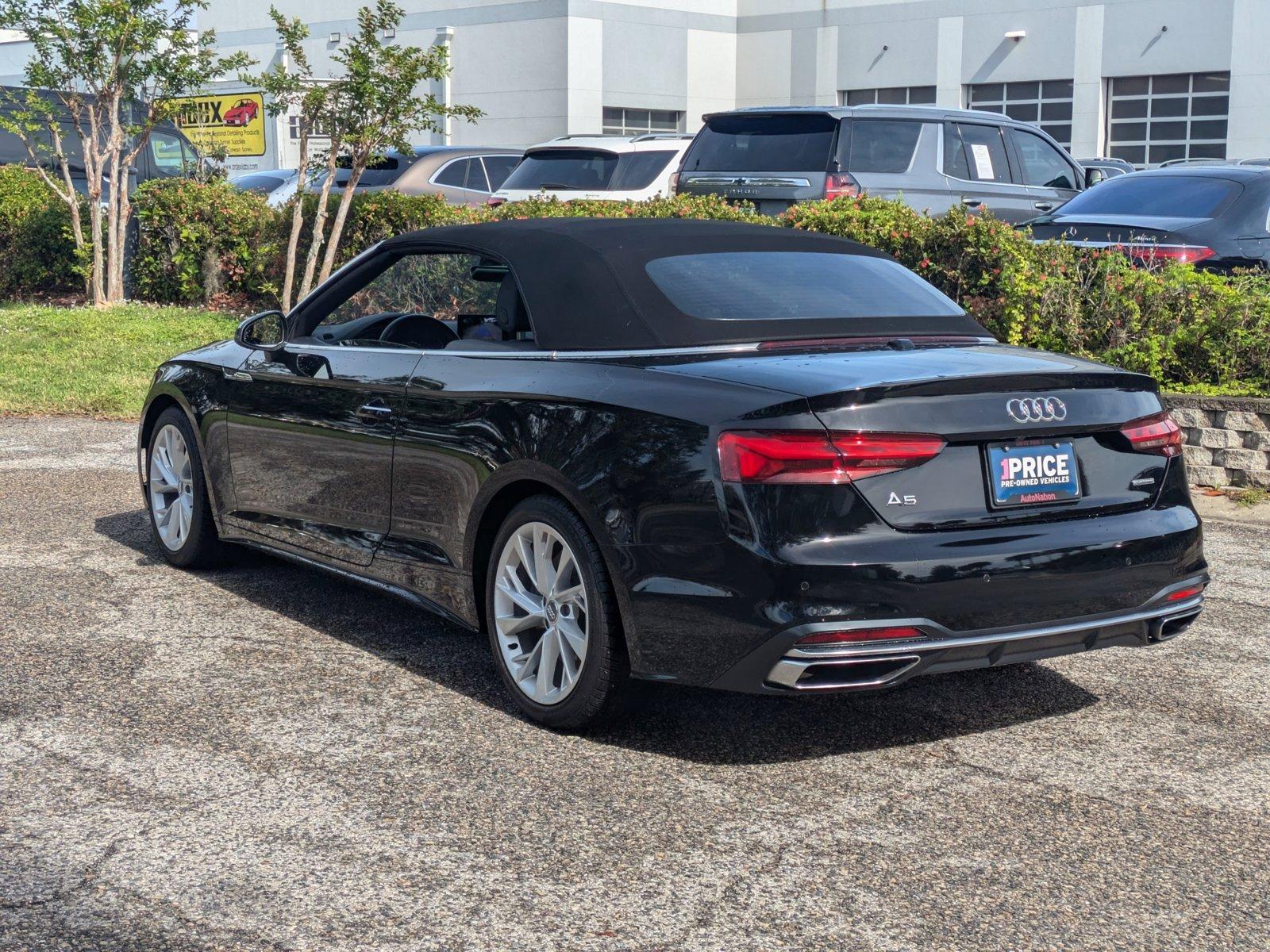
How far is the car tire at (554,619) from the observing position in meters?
4.55

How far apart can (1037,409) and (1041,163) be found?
41.5ft

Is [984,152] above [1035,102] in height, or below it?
below

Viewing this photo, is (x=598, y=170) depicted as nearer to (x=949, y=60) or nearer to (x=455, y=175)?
(x=455, y=175)

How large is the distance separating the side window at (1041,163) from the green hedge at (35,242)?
10095 mm

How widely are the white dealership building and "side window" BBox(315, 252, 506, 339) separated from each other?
1204 inches

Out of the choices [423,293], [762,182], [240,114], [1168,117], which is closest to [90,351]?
[762,182]

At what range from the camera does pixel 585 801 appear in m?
4.25

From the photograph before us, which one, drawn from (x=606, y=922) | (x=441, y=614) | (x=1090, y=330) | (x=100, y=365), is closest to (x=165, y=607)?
(x=441, y=614)

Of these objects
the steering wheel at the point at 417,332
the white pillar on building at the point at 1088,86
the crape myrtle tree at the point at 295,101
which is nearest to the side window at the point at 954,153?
the crape myrtle tree at the point at 295,101

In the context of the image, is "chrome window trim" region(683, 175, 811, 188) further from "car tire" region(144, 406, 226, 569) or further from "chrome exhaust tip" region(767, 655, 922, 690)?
"chrome exhaust tip" region(767, 655, 922, 690)

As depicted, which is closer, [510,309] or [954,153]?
[510,309]

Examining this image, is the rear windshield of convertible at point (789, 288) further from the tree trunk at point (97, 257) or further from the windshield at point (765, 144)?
the tree trunk at point (97, 257)

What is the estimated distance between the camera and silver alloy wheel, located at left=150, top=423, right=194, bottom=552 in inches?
271

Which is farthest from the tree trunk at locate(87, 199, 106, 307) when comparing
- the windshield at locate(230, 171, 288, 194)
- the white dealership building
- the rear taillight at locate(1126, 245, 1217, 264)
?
the white dealership building
